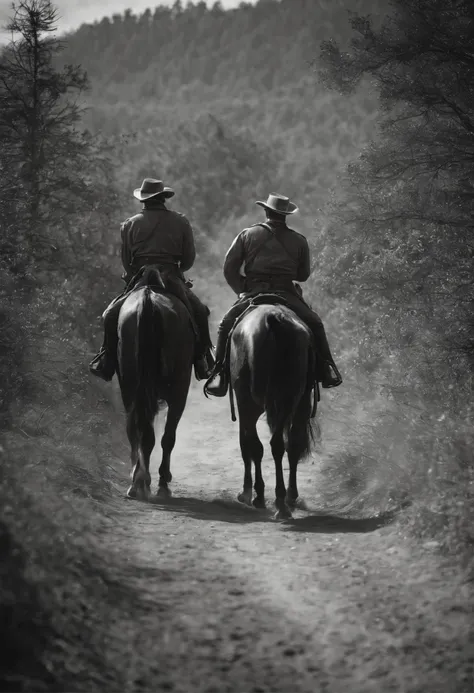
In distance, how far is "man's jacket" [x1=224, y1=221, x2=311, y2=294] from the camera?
29.9 feet

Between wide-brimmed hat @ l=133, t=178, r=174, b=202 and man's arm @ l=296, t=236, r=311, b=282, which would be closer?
man's arm @ l=296, t=236, r=311, b=282

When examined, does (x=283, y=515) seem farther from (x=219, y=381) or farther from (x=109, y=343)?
(x=109, y=343)

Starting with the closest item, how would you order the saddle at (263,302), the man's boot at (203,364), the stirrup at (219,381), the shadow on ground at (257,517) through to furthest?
the shadow on ground at (257,517) → the saddle at (263,302) → the stirrup at (219,381) → the man's boot at (203,364)

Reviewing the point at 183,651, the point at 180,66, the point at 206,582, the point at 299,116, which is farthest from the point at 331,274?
the point at 180,66

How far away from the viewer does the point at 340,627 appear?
15.9 ft

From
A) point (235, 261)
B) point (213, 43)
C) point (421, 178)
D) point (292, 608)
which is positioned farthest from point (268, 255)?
point (213, 43)

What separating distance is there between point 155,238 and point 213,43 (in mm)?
51516

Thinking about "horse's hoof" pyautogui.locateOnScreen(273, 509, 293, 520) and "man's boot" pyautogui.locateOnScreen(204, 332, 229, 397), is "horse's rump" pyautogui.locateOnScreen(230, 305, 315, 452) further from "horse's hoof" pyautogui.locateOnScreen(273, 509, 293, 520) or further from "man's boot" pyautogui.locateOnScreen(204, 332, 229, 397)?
"man's boot" pyautogui.locateOnScreen(204, 332, 229, 397)

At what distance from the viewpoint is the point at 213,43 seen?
5691 centimetres

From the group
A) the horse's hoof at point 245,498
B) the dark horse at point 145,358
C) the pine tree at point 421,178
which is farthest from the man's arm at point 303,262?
the horse's hoof at point 245,498

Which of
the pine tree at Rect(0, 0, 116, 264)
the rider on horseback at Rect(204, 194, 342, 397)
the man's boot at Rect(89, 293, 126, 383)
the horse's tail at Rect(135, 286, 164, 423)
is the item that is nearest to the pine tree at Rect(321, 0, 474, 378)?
the rider on horseback at Rect(204, 194, 342, 397)

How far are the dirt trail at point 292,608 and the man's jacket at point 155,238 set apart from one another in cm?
328

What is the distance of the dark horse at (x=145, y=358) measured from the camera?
8625 mm

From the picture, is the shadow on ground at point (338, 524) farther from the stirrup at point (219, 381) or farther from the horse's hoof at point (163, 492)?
the stirrup at point (219, 381)
